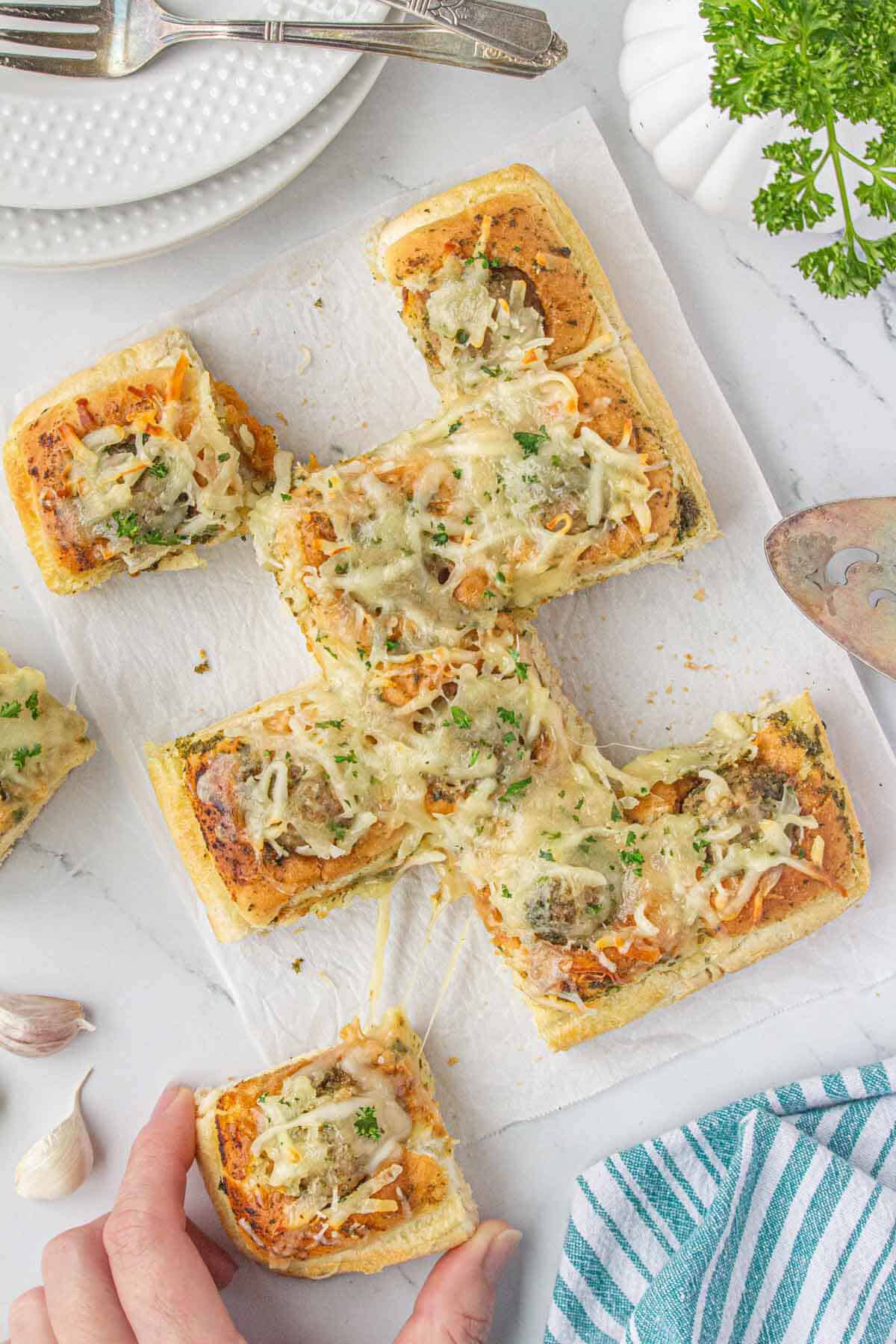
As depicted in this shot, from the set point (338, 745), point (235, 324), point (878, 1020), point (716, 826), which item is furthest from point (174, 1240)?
point (235, 324)

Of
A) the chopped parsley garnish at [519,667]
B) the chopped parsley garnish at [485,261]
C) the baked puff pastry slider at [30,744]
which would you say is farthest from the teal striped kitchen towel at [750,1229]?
the chopped parsley garnish at [485,261]

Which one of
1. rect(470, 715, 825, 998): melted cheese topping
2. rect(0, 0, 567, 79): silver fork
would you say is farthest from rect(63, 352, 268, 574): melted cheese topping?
rect(470, 715, 825, 998): melted cheese topping

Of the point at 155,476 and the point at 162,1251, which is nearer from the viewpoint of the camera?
the point at 155,476

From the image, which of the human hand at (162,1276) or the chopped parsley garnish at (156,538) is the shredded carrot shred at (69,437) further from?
the human hand at (162,1276)

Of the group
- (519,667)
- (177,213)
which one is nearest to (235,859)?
(519,667)

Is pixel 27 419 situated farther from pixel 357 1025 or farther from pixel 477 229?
pixel 357 1025

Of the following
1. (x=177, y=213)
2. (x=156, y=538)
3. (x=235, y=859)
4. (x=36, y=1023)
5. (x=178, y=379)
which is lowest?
(x=36, y=1023)

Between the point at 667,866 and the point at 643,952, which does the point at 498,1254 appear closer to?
the point at 643,952
